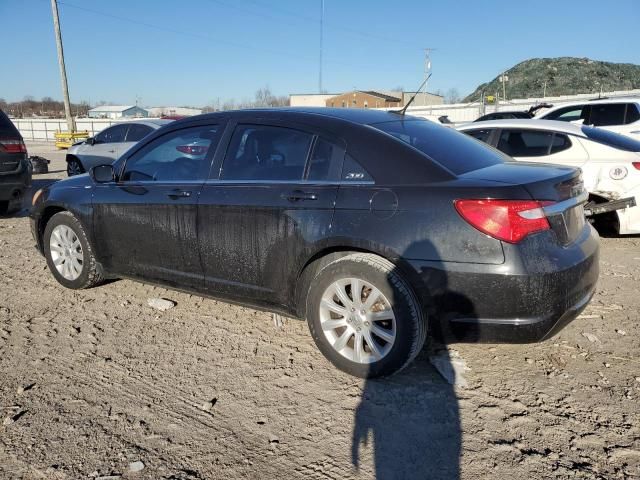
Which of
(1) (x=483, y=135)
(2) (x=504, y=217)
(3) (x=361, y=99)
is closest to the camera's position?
(2) (x=504, y=217)

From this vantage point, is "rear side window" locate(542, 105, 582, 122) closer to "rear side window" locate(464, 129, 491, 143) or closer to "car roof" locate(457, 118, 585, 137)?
"car roof" locate(457, 118, 585, 137)

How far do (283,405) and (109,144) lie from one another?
451 inches

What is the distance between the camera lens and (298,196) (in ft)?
10.6

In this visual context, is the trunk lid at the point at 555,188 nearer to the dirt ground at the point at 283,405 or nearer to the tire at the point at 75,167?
the dirt ground at the point at 283,405

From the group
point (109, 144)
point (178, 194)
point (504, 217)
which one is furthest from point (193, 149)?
point (109, 144)

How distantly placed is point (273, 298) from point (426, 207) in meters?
1.22

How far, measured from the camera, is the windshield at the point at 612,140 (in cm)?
589

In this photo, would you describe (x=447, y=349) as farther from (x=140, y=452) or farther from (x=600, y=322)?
(x=140, y=452)

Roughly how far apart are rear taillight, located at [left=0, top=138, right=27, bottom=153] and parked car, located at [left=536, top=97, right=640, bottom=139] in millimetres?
9248

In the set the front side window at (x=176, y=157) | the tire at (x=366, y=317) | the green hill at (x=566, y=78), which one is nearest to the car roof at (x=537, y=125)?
the front side window at (x=176, y=157)

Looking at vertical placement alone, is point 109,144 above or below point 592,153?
below

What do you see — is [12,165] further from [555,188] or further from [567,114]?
[567,114]

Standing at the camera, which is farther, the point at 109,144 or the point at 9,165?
the point at 109,144

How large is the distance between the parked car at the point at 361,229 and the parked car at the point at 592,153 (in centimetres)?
288
